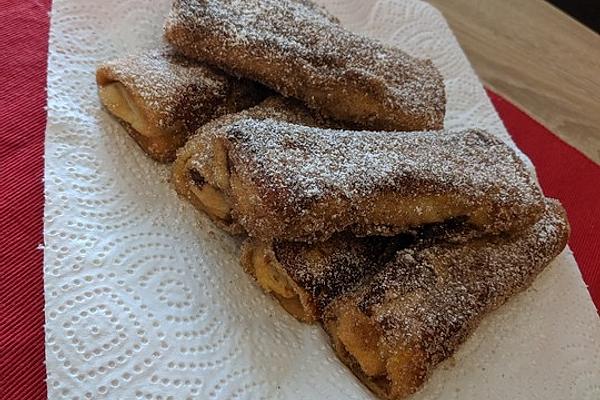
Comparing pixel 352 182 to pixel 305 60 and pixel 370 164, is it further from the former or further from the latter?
pixel 305 60

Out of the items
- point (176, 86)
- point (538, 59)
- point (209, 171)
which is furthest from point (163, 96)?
point (538, 59)

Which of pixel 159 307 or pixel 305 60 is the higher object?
pixel 305 60

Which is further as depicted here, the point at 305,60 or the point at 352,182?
the point at 305,60

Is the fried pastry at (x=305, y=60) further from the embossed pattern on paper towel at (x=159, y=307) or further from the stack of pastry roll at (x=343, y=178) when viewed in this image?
the embossed pattern on paper towel at (x=159, y=307)

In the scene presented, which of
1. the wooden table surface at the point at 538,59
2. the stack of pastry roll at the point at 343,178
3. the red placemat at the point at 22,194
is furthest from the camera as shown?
the wooden table surface at the point at 538,59

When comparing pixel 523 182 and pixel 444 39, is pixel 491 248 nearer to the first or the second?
pixel 523 182

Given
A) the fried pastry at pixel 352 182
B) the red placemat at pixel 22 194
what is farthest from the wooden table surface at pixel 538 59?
the red placemat at pixel 22 194

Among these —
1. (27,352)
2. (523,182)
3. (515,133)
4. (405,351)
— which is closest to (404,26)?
(515,133)
